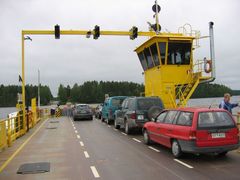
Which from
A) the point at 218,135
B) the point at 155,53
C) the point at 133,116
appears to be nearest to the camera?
the point at 218,135

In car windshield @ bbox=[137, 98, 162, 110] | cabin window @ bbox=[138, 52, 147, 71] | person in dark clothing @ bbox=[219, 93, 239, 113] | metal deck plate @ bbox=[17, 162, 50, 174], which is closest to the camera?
metal deck plate @ bbox=[17, 162, 50, 174]

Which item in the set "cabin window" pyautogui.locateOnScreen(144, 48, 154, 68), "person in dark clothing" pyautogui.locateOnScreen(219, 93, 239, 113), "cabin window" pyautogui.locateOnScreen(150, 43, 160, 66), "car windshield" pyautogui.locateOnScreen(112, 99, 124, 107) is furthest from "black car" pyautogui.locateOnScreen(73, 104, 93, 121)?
"person in dark clothing" pyautogui.locateOnScreen(219, 93, 239, 113)

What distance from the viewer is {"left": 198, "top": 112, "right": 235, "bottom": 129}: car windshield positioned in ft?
33.4

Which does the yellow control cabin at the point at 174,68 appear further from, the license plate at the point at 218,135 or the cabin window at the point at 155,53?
the license plate at the point at 218,135

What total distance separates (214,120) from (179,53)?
1603 centimetres

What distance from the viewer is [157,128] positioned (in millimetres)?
12383

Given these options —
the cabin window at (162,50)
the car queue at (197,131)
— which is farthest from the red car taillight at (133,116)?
the cabin window at (162,50)

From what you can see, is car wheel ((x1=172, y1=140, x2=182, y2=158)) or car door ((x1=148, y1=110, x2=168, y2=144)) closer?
car wheel ((x1=172, y1=140, x2=182, y2=158))

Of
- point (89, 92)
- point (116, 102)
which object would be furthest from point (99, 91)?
point (116, 102)

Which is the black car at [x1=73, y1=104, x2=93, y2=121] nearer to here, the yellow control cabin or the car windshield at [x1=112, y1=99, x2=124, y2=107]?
the car windshield at [x1=112, y1=99, x2=124, y2=107]

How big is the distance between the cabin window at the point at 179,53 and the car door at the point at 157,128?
13.2m

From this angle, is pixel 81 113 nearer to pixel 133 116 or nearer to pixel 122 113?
pixel 122 113

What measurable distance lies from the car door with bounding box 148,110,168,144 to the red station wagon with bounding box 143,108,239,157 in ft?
3.57

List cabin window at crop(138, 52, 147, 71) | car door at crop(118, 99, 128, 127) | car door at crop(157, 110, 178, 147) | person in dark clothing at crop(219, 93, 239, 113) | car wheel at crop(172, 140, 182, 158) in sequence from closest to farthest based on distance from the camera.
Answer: car wheel at crop(172, 140, 182, 158), car door at crop(157, 110, 178, 147), person in dark clothing at crop(219, 93, 239, 113), car door at crop(118, 99, 128, 127), cabin window at crop(138, 52, 147, 71)
